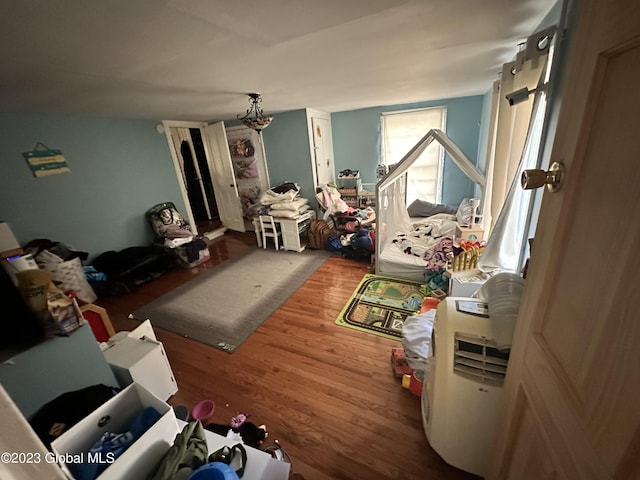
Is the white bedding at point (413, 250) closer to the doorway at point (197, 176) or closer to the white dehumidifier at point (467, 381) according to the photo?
the white dehumidifier at point (467, 381)

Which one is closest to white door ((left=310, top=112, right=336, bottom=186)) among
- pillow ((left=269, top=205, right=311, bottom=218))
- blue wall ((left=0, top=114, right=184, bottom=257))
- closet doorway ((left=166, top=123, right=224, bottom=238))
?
pillow ((left=269, top=205, right=311, bottom=218))

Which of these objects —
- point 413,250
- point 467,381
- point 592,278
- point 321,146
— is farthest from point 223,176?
point 592,278

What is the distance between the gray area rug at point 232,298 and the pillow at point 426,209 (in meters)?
1.74

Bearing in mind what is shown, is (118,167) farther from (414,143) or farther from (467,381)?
(414,143)

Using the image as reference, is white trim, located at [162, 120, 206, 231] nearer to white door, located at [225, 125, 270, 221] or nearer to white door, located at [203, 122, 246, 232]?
white door, located at [203, 122, 246, 232]

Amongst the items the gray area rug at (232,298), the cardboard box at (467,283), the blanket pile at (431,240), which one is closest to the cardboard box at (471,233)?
the blanket pile at (431,240)

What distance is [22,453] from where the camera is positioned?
1.12 feet

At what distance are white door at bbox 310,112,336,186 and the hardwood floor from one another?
8.20 feet

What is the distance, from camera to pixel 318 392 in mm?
1742

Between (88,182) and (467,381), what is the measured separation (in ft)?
14.3

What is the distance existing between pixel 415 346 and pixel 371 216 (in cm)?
273

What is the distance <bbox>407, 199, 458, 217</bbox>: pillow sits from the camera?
4.16 metres

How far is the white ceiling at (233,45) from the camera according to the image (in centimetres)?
104

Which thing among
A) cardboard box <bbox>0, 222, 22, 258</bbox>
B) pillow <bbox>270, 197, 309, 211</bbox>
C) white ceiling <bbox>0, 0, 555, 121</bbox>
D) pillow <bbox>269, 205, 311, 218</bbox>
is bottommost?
pillow <bbox>269, 205, 311, 218</bbox>
